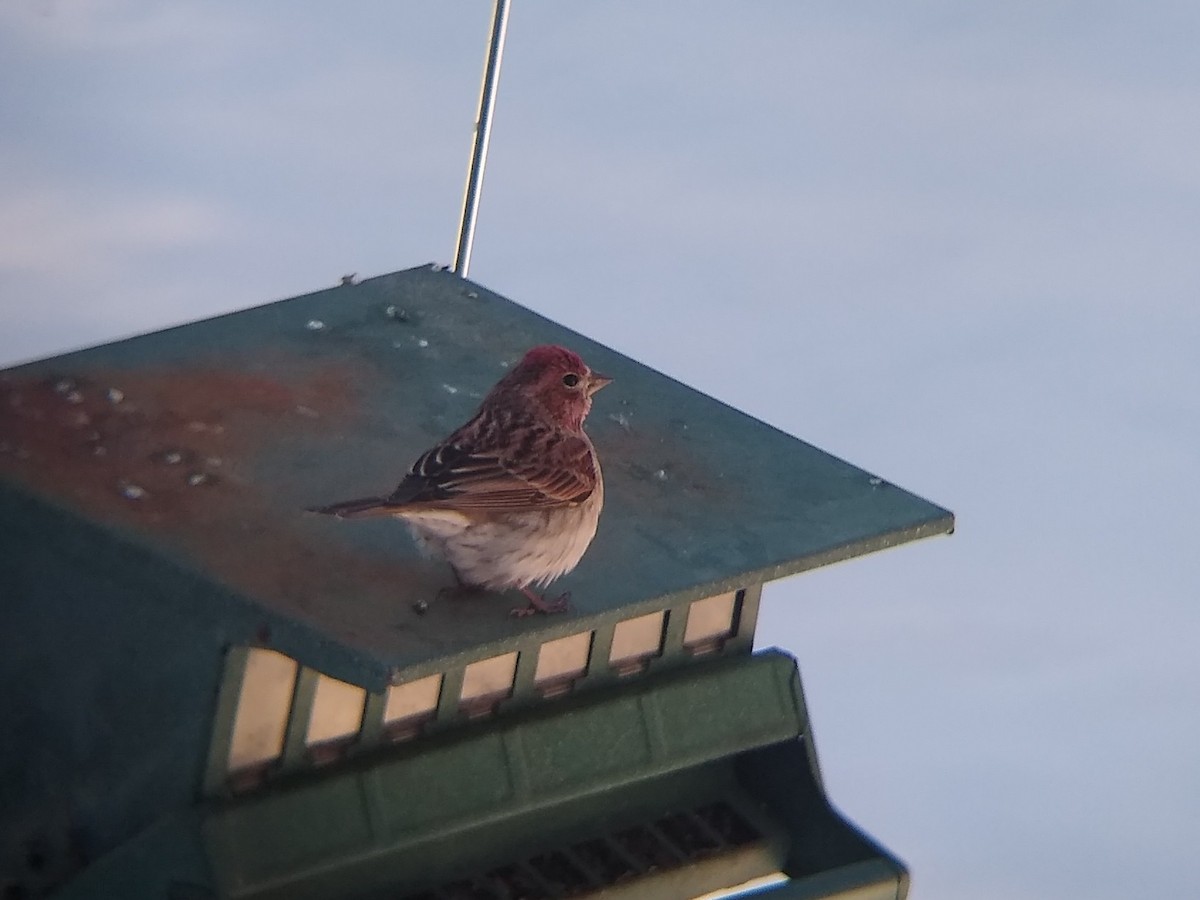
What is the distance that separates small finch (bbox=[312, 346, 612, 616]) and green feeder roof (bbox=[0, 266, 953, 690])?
0.22 feet

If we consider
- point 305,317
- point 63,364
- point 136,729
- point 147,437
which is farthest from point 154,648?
point 305,317

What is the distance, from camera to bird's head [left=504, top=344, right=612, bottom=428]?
17.0 ft

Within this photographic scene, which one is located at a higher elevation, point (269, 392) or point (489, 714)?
point (269, 392)

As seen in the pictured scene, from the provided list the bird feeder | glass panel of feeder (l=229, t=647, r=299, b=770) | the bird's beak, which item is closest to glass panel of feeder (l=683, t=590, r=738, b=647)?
the bird feeder

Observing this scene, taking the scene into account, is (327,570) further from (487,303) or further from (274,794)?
(487,303)

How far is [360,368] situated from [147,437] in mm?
738

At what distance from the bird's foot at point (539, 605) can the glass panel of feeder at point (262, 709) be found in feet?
1.59

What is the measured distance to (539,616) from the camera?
4.79 metres

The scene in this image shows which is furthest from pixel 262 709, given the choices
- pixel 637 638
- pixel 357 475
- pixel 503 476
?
pixel 637 638

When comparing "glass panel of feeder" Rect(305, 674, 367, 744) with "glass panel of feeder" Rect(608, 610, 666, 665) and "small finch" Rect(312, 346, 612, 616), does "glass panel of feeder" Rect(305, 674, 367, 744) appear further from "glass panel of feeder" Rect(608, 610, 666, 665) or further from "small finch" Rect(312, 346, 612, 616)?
"glass panel of feeder" Rect(608, 610, 666, 665)

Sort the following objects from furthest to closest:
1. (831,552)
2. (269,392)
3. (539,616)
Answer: (269,392)
(831,552)
(539,616)

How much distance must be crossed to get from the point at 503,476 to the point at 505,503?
57mm

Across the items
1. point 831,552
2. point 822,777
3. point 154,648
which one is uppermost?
point 831,552

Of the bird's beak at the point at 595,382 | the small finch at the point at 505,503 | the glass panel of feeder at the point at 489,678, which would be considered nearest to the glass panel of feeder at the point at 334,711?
the glass panel of feeder at the point at 489,678
